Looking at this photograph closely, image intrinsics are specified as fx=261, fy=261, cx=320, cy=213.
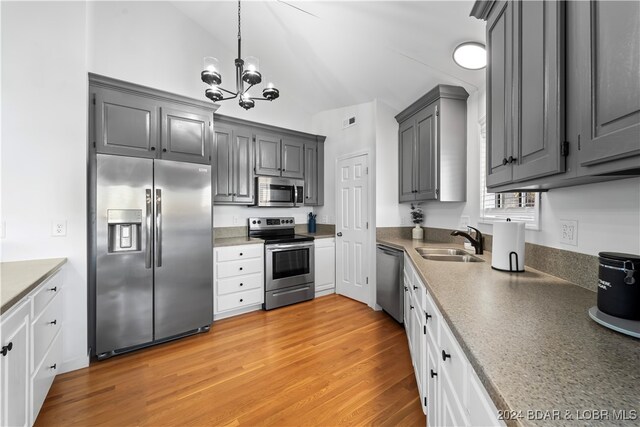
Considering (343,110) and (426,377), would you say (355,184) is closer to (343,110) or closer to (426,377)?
(343,110)

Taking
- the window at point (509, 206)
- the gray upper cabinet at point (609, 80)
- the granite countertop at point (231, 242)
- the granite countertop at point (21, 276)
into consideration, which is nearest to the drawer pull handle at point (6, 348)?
the granite countertop at point (21, 276)

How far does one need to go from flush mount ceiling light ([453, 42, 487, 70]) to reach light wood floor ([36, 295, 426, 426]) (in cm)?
256

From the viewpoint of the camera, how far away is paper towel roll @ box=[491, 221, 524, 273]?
4.99 feet

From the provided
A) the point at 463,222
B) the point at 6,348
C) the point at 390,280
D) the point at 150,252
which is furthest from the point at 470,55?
the point at 6,348

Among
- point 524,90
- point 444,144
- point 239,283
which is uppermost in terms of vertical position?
point 444,144

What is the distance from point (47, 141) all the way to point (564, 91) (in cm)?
320

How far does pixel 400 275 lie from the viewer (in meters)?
2.76

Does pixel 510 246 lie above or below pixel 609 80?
below

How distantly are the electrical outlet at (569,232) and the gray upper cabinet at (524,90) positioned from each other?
39 cm

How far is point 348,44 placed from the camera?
276 centimetres

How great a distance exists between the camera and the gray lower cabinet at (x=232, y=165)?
3.28m

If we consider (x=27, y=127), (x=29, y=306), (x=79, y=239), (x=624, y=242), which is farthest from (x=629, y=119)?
(x=27, y=127)

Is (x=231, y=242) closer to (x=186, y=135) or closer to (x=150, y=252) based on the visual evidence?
(x=150, y=252)

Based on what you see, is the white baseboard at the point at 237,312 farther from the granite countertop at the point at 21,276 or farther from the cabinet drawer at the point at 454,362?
the cabinet drawer at the point at 454,362
